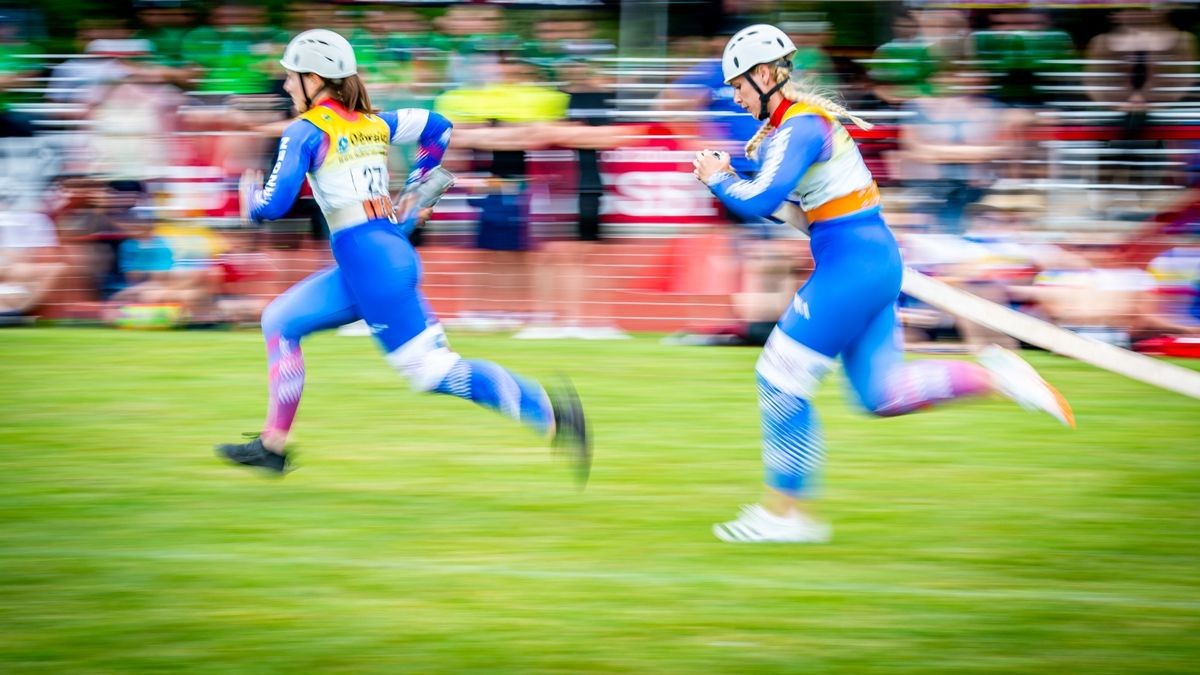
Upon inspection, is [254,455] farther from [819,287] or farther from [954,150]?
[954,150]

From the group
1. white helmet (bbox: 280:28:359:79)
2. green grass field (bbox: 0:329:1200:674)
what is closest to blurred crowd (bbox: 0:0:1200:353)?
green grass field (bbox: 0:329:1200:674)

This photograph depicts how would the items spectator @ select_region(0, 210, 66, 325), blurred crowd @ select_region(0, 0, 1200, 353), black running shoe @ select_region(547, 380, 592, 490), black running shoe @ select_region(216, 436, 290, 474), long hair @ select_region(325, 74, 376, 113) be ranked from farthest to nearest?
1. spectator @ select_region(0, 210, 66, 325)
2. blurred crowd @ select_region(0, 0, 1200, 353)
3. black running shoe @ select_region(216, 436, 290, 474)
4. black running shoe @ select_region(547, 380, 592, 490)
5. long hair @ select_region(325, 74, 376, 113)

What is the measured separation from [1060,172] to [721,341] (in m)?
3.46

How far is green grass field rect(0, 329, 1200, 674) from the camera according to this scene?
478 cm

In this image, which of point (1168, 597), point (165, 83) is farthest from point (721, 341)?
point (1168, 597)

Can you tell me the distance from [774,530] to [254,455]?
95.4 inches

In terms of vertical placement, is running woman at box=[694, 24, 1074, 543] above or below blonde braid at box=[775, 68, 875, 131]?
below

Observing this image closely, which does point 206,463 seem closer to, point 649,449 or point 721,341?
point 649,449

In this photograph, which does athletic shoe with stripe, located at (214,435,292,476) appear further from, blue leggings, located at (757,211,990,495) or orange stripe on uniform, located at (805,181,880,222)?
orange stripe on uniform, located at (805,181,880,222)

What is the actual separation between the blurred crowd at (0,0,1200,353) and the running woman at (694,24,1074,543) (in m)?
5.56

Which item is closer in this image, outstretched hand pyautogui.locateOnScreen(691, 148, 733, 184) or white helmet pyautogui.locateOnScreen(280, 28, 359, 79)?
outstretched hand pyautogui.locateOnScreen(691, 148, 733, 184)

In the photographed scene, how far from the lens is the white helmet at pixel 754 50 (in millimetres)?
5766

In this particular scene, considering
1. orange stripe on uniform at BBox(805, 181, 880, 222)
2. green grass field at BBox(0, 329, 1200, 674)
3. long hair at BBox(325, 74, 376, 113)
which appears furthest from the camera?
long hair at BBox(325, 74, 376, 113)

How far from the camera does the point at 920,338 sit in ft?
37.4
